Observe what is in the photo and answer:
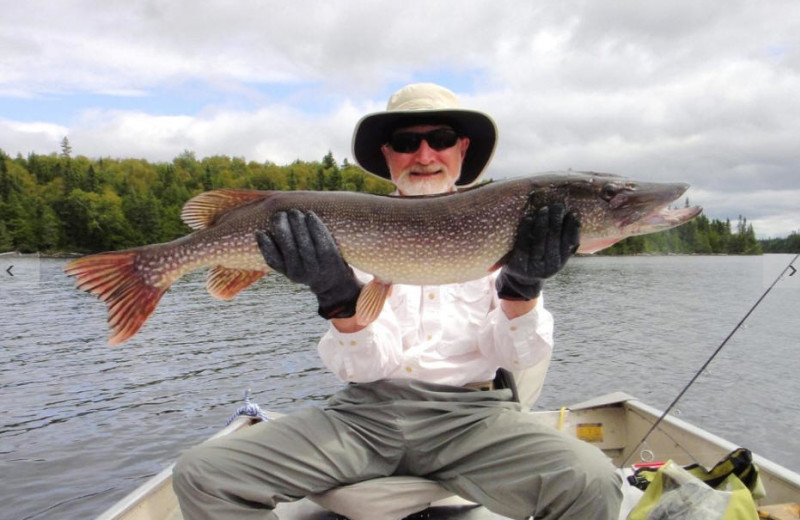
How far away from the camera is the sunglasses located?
3.44 m

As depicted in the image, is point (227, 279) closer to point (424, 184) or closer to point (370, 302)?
point (370, 302)

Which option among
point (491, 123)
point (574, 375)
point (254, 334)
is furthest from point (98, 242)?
point (491, 123)

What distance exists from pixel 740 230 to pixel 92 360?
278 ft

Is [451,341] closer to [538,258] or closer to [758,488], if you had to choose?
[538,258]

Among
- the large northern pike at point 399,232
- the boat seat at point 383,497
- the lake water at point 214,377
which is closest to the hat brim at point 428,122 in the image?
the large northern pike at point 399,232

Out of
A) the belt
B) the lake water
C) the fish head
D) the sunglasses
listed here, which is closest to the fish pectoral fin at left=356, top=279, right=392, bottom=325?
the belt

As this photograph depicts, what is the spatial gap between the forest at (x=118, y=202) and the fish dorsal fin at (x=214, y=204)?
48596 mm

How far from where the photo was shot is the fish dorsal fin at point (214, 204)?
2822 millimetres

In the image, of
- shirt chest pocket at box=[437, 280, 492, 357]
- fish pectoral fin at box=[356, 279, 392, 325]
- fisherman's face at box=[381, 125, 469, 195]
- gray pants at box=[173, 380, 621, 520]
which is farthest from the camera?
fisherman's face at box=[381, 125, 469, 195]

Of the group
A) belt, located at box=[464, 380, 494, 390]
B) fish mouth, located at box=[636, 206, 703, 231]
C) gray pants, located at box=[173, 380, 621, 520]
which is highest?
fish mouth, located at box=[636, 206, 703, 231]

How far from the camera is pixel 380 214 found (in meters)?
2.73

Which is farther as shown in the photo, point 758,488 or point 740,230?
point 740,230

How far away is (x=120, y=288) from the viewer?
2754mm

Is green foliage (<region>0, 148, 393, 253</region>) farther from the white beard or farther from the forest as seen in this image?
the white beard
